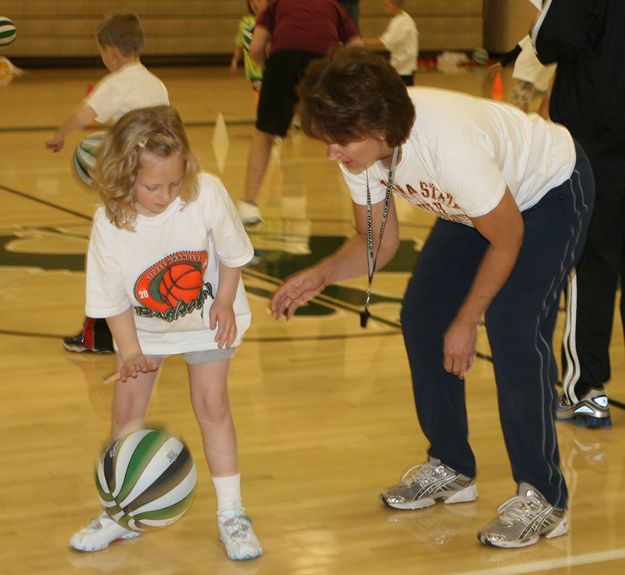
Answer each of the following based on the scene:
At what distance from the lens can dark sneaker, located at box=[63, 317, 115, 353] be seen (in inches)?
200

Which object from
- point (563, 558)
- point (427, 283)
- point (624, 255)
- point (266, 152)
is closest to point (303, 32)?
point (266, 152)

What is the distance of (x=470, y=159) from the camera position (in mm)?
2920

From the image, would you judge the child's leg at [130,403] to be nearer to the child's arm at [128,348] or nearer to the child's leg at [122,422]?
the child's leg at [122,422]

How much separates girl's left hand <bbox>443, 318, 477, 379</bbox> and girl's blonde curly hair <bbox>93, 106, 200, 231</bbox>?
2.58 feet

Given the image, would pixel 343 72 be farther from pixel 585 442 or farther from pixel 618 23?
pixel 585 442

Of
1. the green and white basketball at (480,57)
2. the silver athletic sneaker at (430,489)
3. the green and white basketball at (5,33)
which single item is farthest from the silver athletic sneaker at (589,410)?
the green and white basketball at (480,57)

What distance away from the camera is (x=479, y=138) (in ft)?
9.81

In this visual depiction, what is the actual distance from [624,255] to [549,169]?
1.27 m

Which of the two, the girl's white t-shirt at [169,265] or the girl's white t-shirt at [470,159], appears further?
the girl's white t-shirt at [169,265]

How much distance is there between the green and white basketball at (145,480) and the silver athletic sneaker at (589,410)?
5.60 ft

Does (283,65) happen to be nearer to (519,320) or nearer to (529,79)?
(529,79)

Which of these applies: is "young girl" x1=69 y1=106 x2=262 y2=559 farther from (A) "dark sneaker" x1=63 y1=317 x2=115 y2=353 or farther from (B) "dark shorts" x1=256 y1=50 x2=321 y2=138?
(B) "dark shorts" x1=256 y1=50 x2=321 y2=138

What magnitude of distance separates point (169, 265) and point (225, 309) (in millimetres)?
200

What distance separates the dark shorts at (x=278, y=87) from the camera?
7.78 metres
